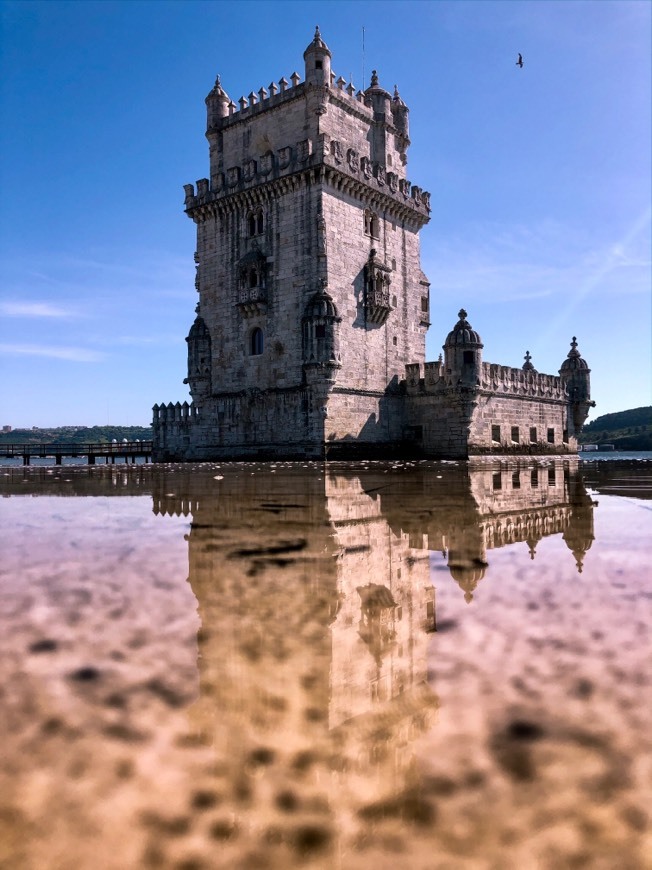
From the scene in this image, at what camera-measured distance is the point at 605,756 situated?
1.47 m

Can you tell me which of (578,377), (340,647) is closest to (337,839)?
(340,647)

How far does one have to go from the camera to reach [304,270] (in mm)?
25547

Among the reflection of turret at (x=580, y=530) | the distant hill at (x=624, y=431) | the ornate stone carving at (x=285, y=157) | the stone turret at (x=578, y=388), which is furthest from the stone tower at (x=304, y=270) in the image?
the distant hill at (x=624, y=431)

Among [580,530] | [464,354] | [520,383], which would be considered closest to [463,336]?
[464,354]

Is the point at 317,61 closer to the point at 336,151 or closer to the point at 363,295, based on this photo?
the point at 336,151

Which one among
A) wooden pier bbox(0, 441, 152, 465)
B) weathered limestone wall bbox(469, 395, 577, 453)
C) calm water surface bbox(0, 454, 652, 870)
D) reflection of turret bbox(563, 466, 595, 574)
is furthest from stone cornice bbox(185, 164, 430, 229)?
calm water surface bbox(0, 454, 652, 870)

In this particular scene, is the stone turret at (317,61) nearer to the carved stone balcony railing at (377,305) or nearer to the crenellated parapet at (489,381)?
the carved stone balcony railing at (377,305)

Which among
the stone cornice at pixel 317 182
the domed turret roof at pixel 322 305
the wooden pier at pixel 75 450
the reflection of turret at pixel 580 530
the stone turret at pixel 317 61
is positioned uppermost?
the stone turret at pixel 317 61

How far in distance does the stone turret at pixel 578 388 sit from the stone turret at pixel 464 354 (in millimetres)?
12398

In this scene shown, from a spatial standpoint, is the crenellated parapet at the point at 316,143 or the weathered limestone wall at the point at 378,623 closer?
the weathered limestone wall at the point at 378,623

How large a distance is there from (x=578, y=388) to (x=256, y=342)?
810 inches

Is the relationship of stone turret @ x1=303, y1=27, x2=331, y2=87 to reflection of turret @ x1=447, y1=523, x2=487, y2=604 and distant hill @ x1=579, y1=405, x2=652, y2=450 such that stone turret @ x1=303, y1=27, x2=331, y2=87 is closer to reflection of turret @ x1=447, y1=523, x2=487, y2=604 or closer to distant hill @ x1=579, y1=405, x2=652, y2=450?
reflection of turret @ x1=447, y1=523, x2=487, y2=604

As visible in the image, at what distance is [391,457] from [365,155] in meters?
14.0

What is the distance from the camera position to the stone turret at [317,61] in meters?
25.5
